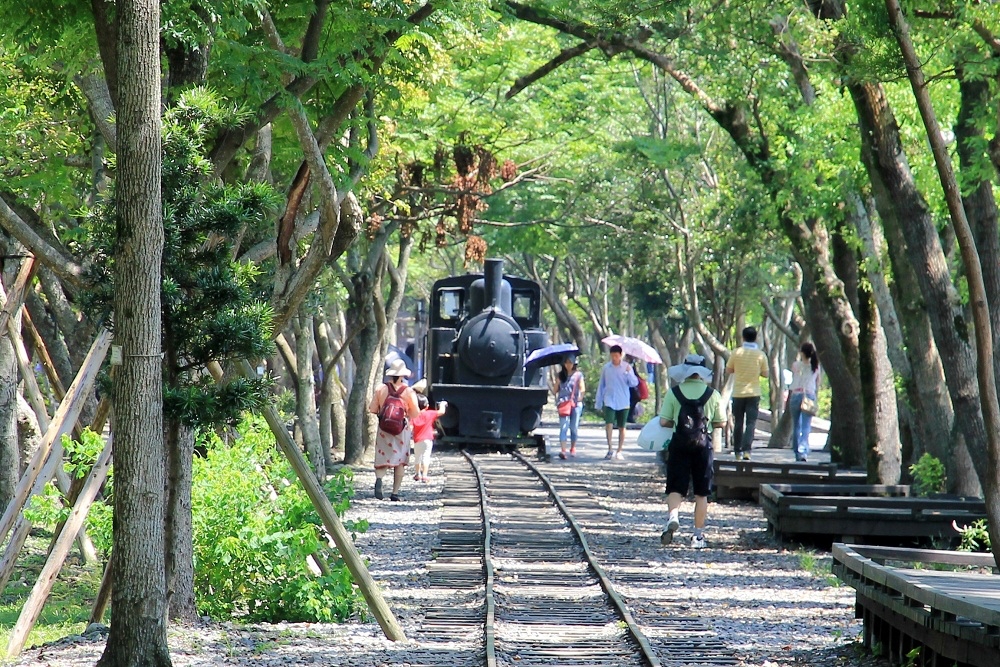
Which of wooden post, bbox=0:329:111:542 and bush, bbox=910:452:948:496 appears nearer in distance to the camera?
wooden post, bbox=0:329:111:542

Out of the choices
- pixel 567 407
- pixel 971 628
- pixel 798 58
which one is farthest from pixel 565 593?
pixel 567 407

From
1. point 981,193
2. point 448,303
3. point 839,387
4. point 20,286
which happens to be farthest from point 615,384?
point 20,286

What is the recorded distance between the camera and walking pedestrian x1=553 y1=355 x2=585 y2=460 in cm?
2508

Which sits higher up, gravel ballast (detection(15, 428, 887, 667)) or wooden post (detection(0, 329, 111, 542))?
wooden post (detection(0, 329, 111, 542))

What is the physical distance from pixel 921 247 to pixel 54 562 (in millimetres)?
7630

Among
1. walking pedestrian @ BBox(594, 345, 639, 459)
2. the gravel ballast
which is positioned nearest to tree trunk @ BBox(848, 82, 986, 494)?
the gravel ballast

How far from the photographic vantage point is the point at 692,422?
1348 cm

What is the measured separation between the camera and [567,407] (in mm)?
25484

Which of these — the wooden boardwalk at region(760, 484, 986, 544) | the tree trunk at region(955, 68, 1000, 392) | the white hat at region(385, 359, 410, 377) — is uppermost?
the tree trunk at region(955, 68, 1000, 392)

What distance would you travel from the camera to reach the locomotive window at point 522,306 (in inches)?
1136

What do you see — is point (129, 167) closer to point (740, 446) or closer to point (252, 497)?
point (252, 497)

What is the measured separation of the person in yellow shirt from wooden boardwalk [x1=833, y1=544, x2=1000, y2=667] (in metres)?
8.80

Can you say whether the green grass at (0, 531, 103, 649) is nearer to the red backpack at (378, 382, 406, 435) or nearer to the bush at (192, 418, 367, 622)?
the bush at (192, 418, 367, 622)

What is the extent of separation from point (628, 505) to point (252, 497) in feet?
28.8
